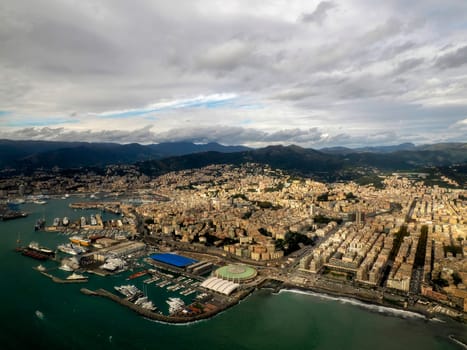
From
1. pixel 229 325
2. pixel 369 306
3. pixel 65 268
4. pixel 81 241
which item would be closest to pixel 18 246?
pixel 81 241

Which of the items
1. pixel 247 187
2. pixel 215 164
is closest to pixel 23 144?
pixel 215 164

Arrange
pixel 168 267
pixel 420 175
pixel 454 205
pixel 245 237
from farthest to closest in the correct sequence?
1. pixel 420 175
2. pixel 454 205
3. pixel 245 237
4. pixel 168 267

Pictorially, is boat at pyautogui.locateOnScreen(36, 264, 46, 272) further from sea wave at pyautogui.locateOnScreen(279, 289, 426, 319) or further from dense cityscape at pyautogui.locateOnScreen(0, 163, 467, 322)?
sea wave at pyautogui.locateOnScreen(279, 289, 426, 319)

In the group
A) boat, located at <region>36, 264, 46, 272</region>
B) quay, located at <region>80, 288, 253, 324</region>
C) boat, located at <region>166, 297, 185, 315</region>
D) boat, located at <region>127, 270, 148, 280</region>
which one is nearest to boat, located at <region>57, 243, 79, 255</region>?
boat, located at <region>36, 264, 46, 272</region>

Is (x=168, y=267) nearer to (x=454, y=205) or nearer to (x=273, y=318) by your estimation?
(x=273, y=318)

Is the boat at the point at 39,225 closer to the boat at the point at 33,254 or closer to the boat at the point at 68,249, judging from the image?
the boat at the point at 33,254

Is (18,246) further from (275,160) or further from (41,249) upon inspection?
(275,160)
